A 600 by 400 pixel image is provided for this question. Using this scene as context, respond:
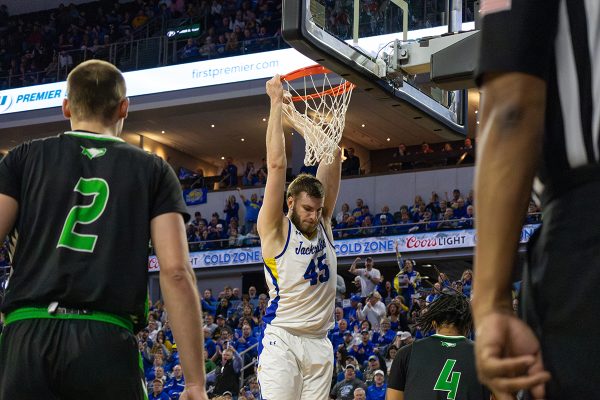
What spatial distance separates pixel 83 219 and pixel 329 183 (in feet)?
14.7

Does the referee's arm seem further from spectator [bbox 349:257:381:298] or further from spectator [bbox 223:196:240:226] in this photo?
spectator [bbox 223:196:240:226]

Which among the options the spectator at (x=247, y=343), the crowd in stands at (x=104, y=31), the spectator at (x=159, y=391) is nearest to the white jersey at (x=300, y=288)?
the spectator at (x=159, y=391)

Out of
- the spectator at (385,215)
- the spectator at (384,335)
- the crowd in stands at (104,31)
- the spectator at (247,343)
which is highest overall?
the crowd in stands at (104,31)

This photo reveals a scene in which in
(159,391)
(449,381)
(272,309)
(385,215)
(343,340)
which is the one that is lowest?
(159,391)

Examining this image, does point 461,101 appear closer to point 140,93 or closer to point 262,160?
point 140,93

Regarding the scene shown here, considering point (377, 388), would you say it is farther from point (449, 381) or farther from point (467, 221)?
point (467, 221)

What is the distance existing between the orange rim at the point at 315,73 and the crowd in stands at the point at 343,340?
4261mm

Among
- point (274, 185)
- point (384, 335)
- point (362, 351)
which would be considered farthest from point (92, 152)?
point (384, 335)

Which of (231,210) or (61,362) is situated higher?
(231,210)

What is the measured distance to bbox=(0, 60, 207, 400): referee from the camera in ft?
11.0

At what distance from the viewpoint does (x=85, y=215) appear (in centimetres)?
352

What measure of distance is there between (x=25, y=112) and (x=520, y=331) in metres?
32.8

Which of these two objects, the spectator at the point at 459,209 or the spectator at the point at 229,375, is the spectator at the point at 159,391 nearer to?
the spectator at the point at 229,375

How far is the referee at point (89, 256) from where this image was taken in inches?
132
